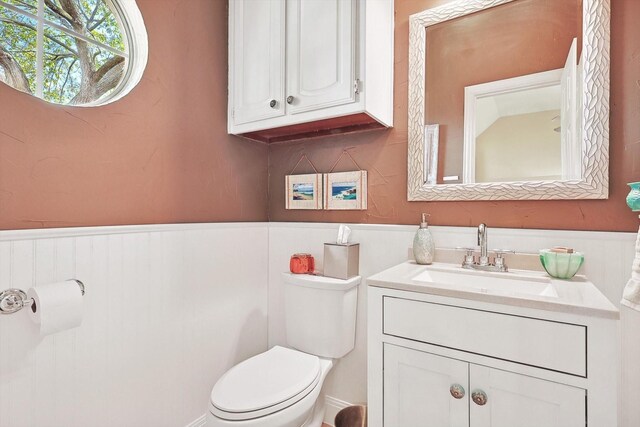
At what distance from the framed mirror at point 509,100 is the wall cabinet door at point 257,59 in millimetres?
633

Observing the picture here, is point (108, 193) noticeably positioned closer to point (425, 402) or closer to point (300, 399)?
point (300, 399)

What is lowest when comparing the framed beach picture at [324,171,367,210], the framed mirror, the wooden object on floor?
the wooden object on floor

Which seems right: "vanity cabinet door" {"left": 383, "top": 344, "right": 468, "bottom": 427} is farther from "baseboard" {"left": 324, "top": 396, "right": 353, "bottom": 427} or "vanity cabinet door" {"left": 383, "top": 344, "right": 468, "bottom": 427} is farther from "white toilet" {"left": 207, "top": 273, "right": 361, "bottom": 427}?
"baseboard" {"left": 324, "top": 396, "right": 353, "bottom": 427}

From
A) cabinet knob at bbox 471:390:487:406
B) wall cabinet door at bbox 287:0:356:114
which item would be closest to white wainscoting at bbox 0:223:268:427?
wall cabinet door at bbox 287:0:356:114

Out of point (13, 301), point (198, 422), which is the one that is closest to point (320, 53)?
point (13, 301)

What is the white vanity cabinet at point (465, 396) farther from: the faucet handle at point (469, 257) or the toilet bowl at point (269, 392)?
the faucet handle at point (469, 257)

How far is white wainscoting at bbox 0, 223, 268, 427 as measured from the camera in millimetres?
1053

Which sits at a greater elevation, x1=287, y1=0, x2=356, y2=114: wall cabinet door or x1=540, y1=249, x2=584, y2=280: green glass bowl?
x1=287, y1=0, x2=356, y2=114: wall cabinet door

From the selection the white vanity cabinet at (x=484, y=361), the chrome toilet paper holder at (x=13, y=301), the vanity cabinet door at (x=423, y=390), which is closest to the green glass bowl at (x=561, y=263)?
the white vanity cabinet at (x=484, y=361)

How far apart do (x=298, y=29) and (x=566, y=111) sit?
117 cm

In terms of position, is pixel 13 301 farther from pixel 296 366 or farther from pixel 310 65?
pixel 310 65

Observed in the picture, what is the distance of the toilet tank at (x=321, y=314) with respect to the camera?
1.53m

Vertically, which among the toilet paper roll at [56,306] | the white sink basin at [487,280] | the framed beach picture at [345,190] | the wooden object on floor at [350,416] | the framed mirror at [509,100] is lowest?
the wooden object on floor at [350,416]

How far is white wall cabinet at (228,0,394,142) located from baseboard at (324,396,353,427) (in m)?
1.47
